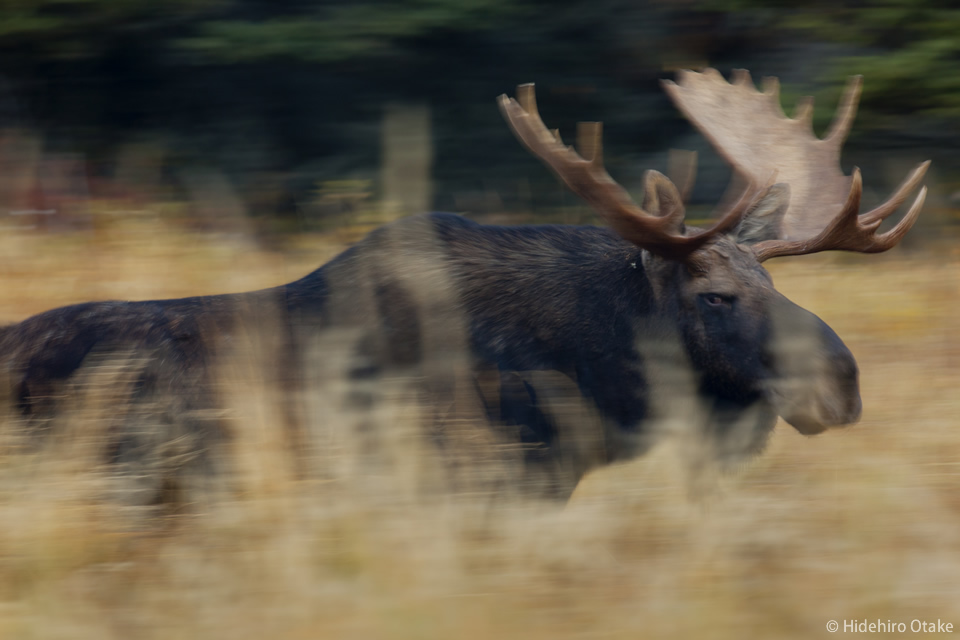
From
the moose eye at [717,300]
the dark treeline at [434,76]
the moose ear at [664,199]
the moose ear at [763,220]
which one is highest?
the moose ear at [664,199]

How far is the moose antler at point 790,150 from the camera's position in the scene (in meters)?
3.81

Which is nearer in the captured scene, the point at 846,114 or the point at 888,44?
the point at 846,114

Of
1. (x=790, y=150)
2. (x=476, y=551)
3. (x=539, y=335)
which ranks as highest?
(x=790, y=150)

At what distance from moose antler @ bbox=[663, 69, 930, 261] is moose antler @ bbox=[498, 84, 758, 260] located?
388 millimetres

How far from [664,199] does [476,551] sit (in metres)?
1.38

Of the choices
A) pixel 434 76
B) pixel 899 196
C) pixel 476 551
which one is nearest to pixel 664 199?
pixel 899 196

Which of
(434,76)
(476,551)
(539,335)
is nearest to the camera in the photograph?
(476,551)

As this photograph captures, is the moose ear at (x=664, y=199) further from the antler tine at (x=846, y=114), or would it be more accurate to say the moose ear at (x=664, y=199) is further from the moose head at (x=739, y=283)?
the antler tine at (x=846, y=114)

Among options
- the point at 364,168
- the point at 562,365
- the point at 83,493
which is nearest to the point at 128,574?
the point at 83,493

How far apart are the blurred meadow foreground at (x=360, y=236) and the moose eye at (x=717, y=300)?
463 millimetres

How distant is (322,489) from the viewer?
303cm

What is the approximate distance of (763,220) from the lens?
3877 mm

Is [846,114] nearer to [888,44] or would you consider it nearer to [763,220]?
[763,220]

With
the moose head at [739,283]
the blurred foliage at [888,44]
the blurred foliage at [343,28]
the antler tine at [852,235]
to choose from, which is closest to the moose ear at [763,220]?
the moose head at [739,283]
